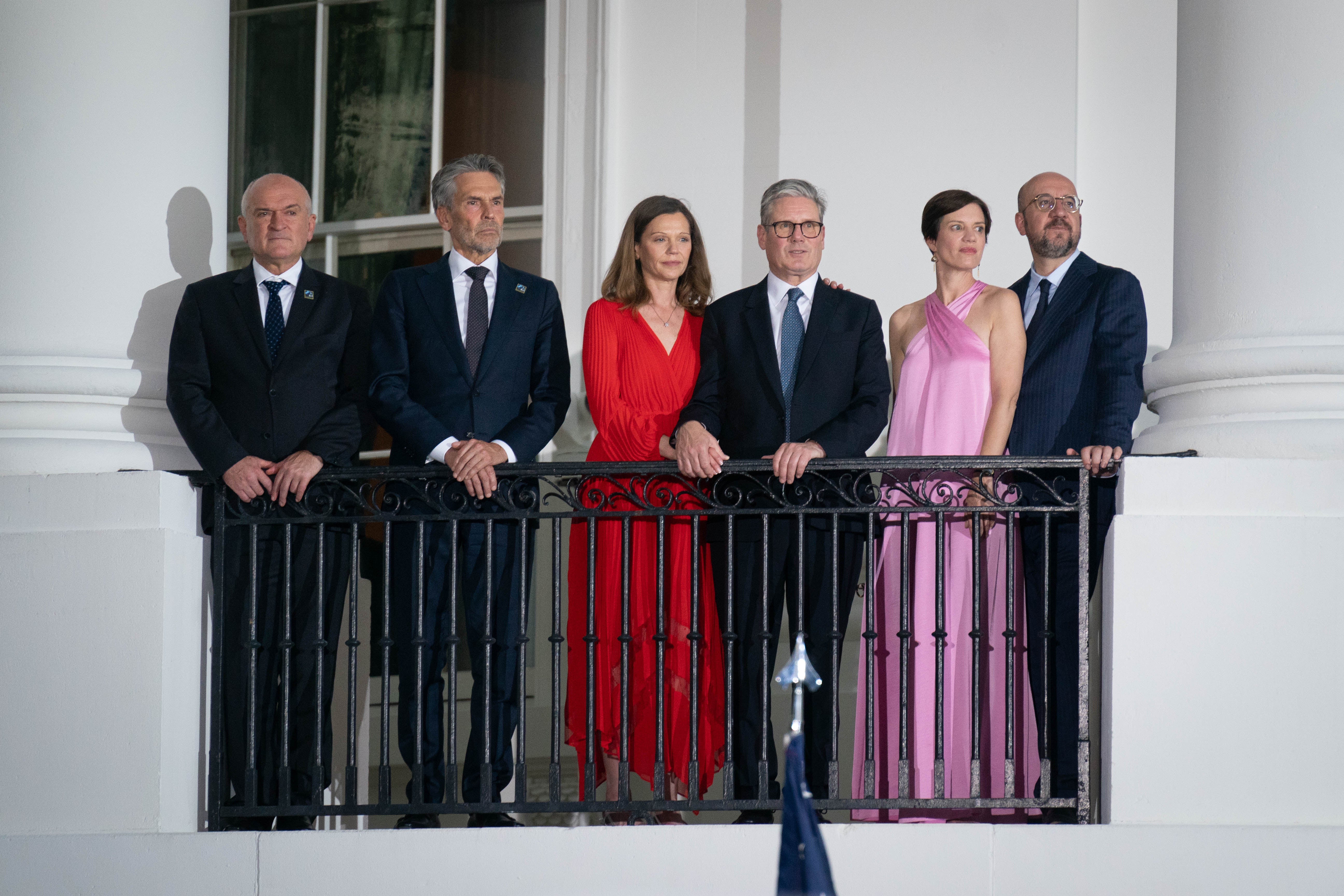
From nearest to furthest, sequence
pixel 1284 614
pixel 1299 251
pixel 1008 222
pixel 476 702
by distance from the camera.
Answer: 1. pixel 1284 614
2. pixel 1299 251
3. pixel 476 702
4. pixel 1008 222

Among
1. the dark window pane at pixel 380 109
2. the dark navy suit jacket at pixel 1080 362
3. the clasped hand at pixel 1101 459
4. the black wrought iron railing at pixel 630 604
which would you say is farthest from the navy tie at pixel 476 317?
the dark window pane at pixel 380 109

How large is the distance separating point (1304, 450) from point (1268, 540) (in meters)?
0.32

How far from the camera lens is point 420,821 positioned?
466 cm

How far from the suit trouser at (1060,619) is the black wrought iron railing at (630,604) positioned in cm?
3

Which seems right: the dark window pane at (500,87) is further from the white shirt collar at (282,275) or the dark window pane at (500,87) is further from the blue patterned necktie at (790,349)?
the blue patterned necktie at (790,349)

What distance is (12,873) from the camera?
4527 millimetres

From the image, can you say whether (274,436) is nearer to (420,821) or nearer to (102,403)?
(102,403)

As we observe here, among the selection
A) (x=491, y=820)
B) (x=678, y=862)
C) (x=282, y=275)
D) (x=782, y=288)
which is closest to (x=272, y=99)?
(x=282, y=275)

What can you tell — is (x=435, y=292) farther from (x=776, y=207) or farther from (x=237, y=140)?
(x=237, y=140)

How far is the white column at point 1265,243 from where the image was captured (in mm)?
4449

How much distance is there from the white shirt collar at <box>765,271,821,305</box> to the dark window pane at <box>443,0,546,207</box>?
270 centimetres

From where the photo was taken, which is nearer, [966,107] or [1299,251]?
[1299,251]

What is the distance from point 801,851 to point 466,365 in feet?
8.98

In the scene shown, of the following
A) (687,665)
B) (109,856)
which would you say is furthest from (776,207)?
(109,856)
